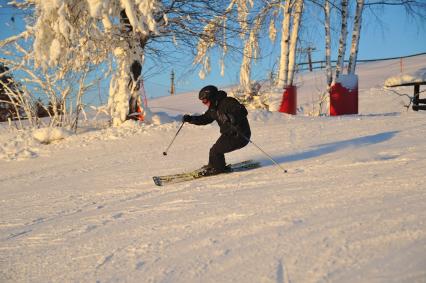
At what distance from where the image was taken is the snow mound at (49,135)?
9180 mm

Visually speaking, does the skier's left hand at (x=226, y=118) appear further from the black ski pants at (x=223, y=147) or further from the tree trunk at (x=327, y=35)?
the tree trunk at (x=327, y=35)

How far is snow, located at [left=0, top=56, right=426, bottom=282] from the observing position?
7.09ft

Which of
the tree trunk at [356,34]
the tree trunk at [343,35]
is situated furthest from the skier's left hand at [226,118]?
the tree trunk at [356,34]

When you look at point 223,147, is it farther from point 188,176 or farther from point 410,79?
point 410,79

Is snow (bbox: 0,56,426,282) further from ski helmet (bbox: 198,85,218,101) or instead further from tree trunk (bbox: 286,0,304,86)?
tree trunk (bbox: 286,0,304,86)

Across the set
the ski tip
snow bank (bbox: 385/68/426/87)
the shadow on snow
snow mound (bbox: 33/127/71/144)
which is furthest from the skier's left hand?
snow bank (bbox: 385/68/426/87)

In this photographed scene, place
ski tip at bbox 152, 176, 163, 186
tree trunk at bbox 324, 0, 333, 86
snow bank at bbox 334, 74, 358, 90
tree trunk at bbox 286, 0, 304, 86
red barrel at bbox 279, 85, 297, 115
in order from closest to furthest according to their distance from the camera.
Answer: ski tip at bbox 152, 176, 163, 186 < snow bank at bbox 334, 74, 358, 90 < red barrel at bbox 279, 85, 297, 115 < tree trunk at bbox 286, 0, 304, 86 < tree trunk at bbox 324, 0, 333, 86

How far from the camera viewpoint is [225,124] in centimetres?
484

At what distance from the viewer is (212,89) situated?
4.89 m

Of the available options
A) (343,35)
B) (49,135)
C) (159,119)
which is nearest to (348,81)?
(343,35)

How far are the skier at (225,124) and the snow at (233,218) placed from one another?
0.28 metres

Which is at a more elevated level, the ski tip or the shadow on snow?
the shadow on snow

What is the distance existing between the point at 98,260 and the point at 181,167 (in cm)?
329

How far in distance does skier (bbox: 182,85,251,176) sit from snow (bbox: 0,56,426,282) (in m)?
0.28
